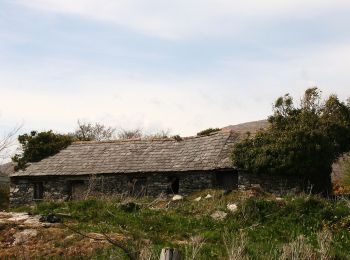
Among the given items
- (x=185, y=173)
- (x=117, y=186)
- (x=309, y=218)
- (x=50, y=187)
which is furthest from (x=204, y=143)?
(x=309, y=218)

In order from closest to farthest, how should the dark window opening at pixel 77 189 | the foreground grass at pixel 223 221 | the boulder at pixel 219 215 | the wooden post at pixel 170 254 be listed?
the wooden post at pixel 170 254 < the foreground grass at pixel 223 221 < the boulder at pixel 219 215 < the dark window opening at pixel 77 189

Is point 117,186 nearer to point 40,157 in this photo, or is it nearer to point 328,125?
point 40,157

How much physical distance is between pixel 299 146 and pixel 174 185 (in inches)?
300

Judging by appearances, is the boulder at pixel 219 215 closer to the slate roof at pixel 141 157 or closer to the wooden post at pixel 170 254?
the slate roof at pixel 141 157

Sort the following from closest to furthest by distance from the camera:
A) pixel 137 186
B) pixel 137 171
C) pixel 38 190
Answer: pixel 137 171, pixel 137 186, pixel 38 190

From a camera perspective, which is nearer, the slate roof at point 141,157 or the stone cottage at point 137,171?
the stone cottage at point 137,171

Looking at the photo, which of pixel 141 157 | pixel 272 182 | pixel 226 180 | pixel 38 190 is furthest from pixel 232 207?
pixel 38 190

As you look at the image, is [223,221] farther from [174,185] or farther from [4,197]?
[4,197]

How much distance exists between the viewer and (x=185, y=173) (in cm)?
2730

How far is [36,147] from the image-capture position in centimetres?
3284

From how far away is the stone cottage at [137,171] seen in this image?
26594 millimetres

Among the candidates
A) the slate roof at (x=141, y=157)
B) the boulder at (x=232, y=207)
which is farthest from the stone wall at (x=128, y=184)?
the boulder at (x=232, y=207)

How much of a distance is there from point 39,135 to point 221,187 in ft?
44.7

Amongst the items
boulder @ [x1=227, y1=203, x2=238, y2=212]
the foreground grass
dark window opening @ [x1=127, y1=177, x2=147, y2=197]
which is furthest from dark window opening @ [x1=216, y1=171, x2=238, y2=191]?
boulder @ [x1=227, y1=203, x2=238, y2=212]
